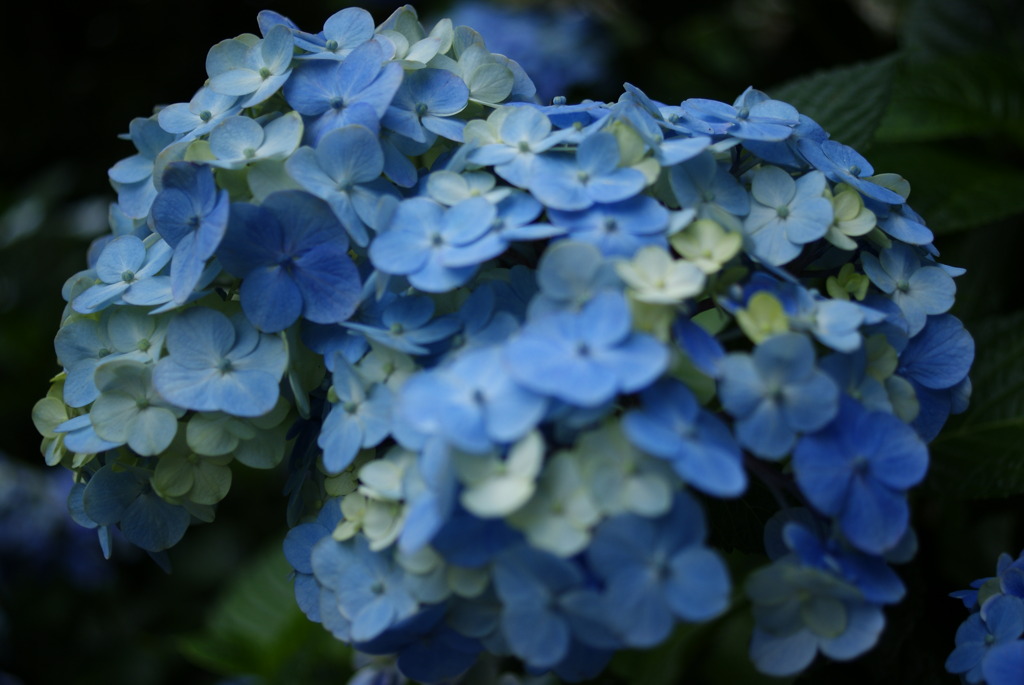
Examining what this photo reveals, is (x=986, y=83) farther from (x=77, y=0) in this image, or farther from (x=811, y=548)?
(x=77, y=0)

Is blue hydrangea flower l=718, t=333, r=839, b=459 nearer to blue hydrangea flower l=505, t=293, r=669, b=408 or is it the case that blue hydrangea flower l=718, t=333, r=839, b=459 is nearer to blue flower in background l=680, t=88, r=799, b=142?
blue hydrangea flower l=505, t=293, r=669, b=408

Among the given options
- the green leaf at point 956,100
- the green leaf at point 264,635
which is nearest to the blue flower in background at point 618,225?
the green leaf at point 956,100

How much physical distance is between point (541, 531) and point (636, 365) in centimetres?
9

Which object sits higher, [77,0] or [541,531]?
[541,531]

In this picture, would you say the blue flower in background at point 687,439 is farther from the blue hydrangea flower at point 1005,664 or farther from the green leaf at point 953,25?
the green leaf at point 953,25

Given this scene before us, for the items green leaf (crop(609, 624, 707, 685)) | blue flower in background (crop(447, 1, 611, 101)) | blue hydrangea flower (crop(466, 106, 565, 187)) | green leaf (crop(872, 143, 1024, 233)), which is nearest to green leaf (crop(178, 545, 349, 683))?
green leaf (crop(609, 624, 707, 685))

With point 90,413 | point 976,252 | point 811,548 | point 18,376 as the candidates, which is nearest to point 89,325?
point 90,413

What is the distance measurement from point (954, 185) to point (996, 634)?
0.55m

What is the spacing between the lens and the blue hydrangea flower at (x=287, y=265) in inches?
20.9

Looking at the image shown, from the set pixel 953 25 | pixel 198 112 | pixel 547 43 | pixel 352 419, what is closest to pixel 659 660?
pixel 352 419

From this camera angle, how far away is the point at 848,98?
834 mm

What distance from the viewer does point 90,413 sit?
0.55 meters

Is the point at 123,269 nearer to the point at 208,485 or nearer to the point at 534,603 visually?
the point at 208,485

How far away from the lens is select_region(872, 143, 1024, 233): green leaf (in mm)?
894
